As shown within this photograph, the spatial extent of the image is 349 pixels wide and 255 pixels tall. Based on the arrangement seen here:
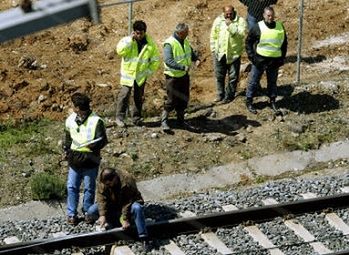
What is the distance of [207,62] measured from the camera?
16.2 m

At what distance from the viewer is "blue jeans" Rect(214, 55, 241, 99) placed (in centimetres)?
1416

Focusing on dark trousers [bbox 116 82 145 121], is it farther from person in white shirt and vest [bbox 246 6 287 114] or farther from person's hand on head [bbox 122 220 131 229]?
person's hand on head [bbox 122 220 131 229]

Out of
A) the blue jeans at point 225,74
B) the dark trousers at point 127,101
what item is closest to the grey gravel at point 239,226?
the dark trousers at point 127,101

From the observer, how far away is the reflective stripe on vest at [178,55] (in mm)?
12828

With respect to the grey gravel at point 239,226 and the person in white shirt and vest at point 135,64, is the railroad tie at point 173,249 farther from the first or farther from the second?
the person in white shirt and vest at point 135,64

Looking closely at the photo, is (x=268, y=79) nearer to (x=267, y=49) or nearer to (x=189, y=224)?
(x=267, y=49)

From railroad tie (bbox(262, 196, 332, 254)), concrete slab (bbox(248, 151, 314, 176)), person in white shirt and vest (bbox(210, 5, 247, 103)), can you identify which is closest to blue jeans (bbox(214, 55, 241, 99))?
person in white shirt and vest (bbox(210, 5, 247, 103))

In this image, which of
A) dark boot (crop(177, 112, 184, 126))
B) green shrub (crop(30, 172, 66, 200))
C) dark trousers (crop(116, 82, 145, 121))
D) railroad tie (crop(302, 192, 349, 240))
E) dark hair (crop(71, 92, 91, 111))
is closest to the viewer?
dark hair (crop(71, 92, 91, 111))

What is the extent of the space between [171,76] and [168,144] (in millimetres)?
1065

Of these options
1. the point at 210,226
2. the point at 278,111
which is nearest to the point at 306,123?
the point at 278,111

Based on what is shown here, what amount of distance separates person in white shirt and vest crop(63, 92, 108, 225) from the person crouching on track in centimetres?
57

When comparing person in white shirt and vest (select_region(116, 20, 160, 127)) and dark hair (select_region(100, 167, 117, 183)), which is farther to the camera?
person in white shirt and vest (select_region(116, 20, 160, 127))

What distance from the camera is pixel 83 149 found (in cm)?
1057

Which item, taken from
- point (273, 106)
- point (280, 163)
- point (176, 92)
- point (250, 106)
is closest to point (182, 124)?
point (176, 92)
